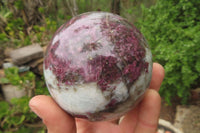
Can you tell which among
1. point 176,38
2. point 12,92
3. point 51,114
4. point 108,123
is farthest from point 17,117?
point 176,38

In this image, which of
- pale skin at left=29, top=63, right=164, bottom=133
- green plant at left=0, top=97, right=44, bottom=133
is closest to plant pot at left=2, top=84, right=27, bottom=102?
green plant at left=0, top=97, right=44, bottom=133

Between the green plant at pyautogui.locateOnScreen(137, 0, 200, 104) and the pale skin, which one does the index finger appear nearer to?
the pale skin

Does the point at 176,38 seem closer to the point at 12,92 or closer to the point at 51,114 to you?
the point at 51,114

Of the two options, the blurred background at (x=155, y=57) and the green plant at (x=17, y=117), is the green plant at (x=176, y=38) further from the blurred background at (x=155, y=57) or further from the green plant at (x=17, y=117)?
the green plant at (x=17, y=117)

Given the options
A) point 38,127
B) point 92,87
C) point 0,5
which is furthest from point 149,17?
A: point 0,5

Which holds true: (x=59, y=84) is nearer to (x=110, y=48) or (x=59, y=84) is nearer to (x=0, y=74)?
(x=110, y=48)

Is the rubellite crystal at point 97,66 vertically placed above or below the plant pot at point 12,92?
above

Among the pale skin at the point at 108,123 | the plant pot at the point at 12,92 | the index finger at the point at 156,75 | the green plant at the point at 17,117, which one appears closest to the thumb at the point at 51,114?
the pale skin at the point at 108,123
